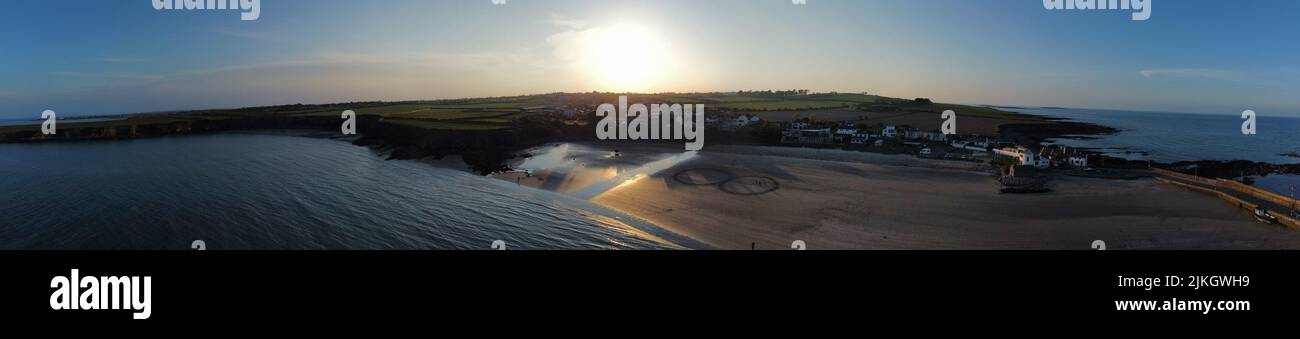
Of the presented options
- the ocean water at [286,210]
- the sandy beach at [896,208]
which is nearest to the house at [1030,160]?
the sandy beach at [896,208]

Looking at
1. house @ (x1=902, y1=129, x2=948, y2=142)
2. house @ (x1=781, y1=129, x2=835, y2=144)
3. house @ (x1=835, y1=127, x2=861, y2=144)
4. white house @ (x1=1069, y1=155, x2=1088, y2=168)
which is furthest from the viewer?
house @ (x1=781, y1=129, x2=835, y2=144)

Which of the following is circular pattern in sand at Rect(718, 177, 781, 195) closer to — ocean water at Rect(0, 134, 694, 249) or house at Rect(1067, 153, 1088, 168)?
ocean water at Rect(0, 134, 694, 249)

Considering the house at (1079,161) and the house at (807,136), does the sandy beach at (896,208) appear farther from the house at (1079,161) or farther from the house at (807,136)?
the house at (807,136)

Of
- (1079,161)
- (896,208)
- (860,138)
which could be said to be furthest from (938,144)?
(896,208)

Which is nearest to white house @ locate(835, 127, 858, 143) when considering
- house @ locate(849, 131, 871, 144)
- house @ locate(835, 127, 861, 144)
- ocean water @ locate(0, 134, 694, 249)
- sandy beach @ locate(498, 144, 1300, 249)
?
house @ locate(835, 127, 861, 144)

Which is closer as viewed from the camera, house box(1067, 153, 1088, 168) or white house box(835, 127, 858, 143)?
house box(1067, 153, 1088, 168)

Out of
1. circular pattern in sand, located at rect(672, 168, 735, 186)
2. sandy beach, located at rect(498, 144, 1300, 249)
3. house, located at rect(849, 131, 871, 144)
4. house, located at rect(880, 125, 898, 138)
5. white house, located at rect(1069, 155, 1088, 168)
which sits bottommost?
sandy beach, located at rect(498, 144, 1300, 249)
